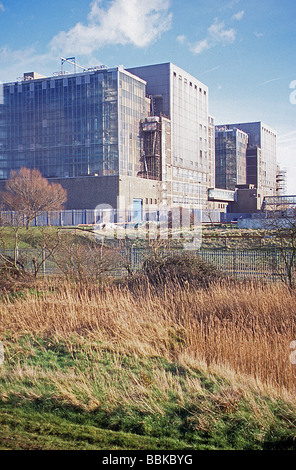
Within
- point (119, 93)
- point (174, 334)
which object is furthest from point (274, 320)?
point (119, 93)

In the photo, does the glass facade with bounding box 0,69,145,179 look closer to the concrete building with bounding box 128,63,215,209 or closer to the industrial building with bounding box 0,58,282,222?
the industrial building with bounding box 0,58,282,222

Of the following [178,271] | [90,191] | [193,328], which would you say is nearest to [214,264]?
[178,271]

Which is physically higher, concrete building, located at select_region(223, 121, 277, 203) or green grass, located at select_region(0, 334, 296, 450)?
concrete building, located at select_region(223, 121, 277, 203)

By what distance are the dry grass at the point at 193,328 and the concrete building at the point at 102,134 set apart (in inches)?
2027

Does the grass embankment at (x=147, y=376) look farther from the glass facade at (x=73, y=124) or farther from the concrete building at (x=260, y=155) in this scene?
the concrete building at (x=260, y=155)

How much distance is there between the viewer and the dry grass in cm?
722

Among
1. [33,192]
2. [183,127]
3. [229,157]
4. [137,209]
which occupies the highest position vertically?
[183,127]

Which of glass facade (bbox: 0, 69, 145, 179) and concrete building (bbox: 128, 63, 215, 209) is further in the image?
concrete building (bbox: 128, 63, 215, 209)

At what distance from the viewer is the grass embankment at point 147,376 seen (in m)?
5.21

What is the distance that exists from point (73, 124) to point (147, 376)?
6453 cm

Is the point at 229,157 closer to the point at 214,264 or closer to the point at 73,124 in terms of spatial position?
the point at 73,124

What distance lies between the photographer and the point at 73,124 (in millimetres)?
67375

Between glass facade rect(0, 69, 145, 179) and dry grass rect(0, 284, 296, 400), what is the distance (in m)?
54.2

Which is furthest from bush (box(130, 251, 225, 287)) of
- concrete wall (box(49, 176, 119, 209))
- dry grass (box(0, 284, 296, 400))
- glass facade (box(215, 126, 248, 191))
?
glass facade (box(215, 126, 248, 191))
